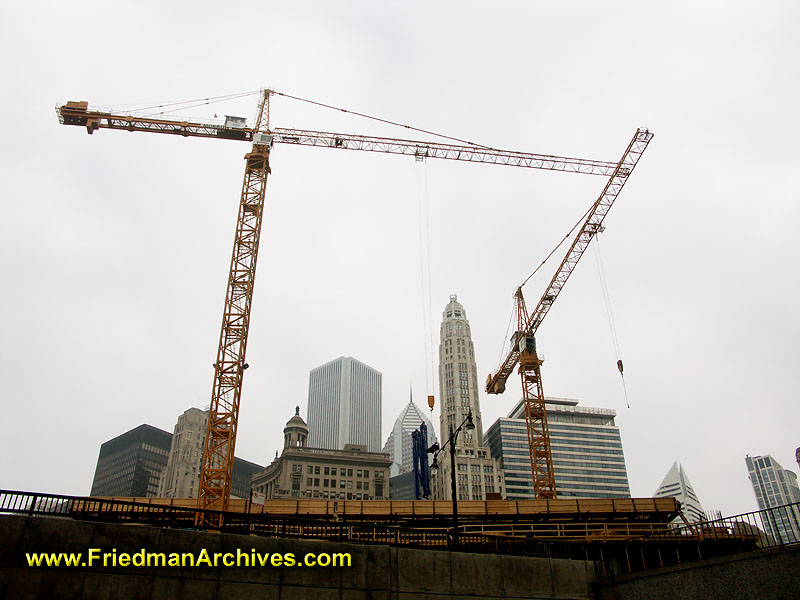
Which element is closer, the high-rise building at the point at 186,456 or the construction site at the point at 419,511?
the construction site at the point at 419,511

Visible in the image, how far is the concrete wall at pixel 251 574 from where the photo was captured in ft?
55.2

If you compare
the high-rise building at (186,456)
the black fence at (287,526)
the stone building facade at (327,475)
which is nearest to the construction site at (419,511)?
the black fence at (287,526)

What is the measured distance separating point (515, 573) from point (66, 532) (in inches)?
569

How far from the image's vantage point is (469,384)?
170875 millimetres

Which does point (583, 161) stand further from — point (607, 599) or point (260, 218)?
point (607, 599)

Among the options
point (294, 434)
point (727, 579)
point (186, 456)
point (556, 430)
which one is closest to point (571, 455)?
point (556, 430)

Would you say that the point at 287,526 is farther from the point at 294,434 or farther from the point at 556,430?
the point at 556,430

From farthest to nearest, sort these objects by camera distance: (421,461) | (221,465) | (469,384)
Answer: (469,384)
(421,461)
(221,465)

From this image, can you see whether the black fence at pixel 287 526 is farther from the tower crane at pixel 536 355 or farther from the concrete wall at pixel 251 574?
the tower crane at pixel 536 355

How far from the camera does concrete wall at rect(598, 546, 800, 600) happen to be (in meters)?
17.4

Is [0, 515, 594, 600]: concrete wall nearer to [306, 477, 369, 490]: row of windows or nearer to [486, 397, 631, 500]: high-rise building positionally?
[306, 477, 369, 490]: row of windows

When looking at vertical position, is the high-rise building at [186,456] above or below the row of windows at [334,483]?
above

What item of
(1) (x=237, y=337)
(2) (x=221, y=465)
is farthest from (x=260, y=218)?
(2) (x=221, y=465)

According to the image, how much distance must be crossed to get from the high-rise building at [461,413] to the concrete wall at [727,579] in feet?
406
